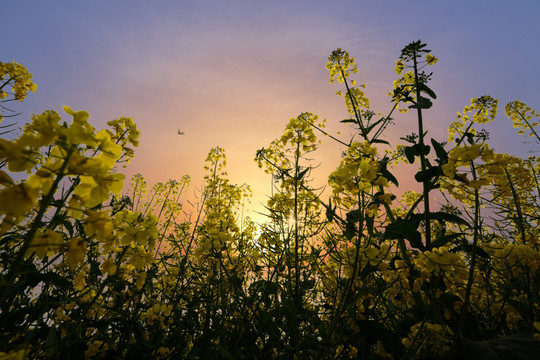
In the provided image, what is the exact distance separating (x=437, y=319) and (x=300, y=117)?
68.5 inches

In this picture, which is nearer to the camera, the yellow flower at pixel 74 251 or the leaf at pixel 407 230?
the yellow flower at pixel 74 251

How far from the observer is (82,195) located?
71 centimetres

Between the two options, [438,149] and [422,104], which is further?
[422,104]

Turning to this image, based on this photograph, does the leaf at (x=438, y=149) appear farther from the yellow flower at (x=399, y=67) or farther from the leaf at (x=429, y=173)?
the yellow flower at (x=399, y=67)

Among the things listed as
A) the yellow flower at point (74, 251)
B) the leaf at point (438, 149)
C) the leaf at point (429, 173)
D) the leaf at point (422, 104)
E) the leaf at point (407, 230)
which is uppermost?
the leaf at point (422, 104)

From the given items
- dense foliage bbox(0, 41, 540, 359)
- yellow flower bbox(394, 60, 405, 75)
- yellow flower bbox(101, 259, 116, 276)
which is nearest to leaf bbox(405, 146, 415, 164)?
dense foliage bbox(0, 41, 540, 359)

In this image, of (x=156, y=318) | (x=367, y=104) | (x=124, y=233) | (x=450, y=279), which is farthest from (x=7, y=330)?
(x=367, y=104)

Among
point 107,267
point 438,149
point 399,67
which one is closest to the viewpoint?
point 107,267

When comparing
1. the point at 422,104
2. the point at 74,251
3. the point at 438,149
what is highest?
the point at 422,104

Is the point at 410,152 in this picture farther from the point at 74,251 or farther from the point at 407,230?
the point at 74,251

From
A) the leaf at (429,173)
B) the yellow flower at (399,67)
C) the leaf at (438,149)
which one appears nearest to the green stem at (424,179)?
the leaf at (429,173)

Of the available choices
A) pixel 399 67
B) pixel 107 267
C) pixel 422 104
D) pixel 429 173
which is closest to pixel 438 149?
pixel 429 173

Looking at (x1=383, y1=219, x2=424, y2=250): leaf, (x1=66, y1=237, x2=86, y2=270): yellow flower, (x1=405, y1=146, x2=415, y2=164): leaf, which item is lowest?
(x1=66, y1=237, x2=86, y2=270): yellow flower

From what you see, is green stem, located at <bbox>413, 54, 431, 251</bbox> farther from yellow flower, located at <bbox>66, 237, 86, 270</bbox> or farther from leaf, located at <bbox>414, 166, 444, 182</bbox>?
yellow flower, located at <bbox>66, 237, 86, 270</bbox>
